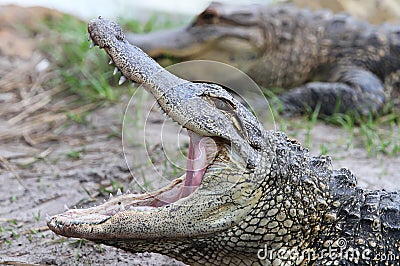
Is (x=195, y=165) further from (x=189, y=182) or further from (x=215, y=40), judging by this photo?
(x=215, y=40)

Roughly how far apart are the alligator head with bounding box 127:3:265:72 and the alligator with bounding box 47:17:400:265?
426cm

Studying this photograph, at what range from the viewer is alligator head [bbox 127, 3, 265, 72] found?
6992 millimetres

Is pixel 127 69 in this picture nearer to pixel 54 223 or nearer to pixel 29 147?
pixel 54 223

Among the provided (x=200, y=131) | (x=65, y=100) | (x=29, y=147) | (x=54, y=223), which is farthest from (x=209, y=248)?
(x=65, y=100)

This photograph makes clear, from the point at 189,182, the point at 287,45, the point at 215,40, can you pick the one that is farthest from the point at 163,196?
the point at 287,45

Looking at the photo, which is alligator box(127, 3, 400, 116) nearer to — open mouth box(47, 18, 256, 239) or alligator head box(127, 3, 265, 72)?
alligator head box(127, 3, 265, 72)

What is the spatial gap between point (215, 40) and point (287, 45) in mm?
910

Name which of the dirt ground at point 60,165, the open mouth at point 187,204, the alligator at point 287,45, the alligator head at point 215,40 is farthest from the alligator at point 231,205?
the alligator head at point 215,40

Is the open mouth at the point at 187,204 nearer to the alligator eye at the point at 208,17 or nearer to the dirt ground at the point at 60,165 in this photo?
the dirt ground at the point at 60,165

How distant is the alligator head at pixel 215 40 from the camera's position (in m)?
6.99

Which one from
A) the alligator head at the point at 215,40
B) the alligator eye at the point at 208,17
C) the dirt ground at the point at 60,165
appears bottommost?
the dirt ground at the point at 60,165

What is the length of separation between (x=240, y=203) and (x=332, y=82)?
14.8 ft

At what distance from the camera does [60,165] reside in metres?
4.74

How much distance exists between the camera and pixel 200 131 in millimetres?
2562
